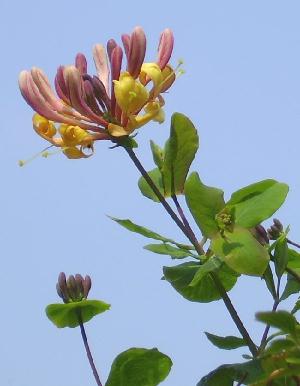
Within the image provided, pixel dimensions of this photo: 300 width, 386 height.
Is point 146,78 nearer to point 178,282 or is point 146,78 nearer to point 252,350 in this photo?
point 178,282

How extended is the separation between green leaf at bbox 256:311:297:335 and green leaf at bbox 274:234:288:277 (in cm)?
30

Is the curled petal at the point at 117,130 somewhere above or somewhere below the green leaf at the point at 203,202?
above

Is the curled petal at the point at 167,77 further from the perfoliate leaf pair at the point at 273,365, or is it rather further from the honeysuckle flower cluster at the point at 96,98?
the perfoliate leaf pair at the point at 273,365

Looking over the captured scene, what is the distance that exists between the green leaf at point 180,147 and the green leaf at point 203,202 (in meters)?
0.07

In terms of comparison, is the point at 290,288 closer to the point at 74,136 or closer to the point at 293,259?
the point at 293,259

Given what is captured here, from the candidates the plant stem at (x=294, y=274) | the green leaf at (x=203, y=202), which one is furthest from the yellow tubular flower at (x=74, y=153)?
the plant stem at (x=294, y=274)

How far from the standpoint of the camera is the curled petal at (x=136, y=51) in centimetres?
125

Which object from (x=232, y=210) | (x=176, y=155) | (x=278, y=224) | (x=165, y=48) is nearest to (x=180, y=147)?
(x=176, y=155)

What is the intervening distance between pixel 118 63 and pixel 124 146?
0.13 meters

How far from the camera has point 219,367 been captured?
98 centimetres

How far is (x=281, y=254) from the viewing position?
1125mm

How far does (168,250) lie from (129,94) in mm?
225

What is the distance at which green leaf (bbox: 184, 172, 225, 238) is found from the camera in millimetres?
1112

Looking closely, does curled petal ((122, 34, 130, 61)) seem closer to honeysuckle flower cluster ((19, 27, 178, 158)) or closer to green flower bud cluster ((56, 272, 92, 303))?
honeysuckle flower cluster ((19, 27, 178, 158))
